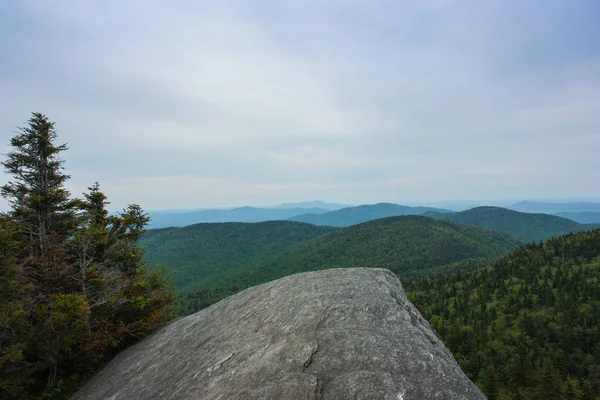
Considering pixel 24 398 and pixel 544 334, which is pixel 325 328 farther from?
pixel 544 334

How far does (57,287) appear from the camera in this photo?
17078mm

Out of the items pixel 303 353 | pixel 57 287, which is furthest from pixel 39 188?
pixel 303 353

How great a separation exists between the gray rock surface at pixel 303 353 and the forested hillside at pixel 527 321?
169ft

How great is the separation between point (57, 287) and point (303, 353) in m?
17.8

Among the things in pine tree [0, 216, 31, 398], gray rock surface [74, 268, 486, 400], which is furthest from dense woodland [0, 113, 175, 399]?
gray rock surface [74, 268, 486, 400]

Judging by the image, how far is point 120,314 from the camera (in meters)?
17.2

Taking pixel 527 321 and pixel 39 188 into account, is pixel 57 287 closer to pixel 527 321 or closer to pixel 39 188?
pixel 39 188

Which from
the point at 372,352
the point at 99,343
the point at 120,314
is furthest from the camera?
the point at 120,314

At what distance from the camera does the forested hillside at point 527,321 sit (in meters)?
52.1

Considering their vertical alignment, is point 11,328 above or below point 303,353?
below

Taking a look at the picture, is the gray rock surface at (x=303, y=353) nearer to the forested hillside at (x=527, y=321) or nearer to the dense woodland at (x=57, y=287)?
the dense woodland at (x=57, y=287)

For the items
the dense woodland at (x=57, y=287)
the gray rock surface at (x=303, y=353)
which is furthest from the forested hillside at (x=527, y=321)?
the dense woodland at (x=57, y=287)

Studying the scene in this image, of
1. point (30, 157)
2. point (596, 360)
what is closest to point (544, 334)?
point (596, 360)

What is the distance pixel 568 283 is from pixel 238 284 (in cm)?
15912
